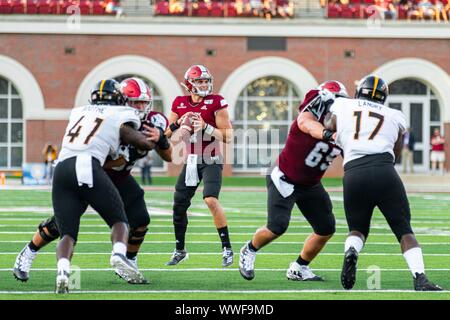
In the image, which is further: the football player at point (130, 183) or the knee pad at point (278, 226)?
the knee pad at point (278, 226)

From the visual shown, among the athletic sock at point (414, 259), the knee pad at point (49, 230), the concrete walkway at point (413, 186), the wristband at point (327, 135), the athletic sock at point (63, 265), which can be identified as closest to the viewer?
the athletic sock at point (63, 265)

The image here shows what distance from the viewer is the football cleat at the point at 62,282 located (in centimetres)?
798

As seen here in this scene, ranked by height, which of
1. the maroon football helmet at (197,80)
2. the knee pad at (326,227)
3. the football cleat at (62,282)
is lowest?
the football cleat at (62,282)

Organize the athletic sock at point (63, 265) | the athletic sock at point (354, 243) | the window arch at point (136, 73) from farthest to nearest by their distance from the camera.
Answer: the window arch at point (136, 73)
the athletic sock at point (354, 243)
the athletic sock at point (63, 265)

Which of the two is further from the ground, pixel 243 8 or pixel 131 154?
pixel 243 8

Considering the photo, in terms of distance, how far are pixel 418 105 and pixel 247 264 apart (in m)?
28.0

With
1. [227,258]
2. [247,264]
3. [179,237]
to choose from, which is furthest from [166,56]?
[247,264]

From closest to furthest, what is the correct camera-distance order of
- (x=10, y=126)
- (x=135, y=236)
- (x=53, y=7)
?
1. (x=135, y=236)
2. (x=53, y=7)
3. (x=10, y=126)

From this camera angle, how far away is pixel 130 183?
30.4 ft

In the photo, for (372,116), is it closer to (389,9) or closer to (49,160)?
(49,160)

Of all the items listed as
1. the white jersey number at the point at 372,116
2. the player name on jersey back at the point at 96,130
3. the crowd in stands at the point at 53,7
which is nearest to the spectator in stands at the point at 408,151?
the crowd in stands at the point at 53,7

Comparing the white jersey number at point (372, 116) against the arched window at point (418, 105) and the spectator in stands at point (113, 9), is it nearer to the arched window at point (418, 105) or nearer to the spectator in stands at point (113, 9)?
the spectator in stands at point (113, 9)

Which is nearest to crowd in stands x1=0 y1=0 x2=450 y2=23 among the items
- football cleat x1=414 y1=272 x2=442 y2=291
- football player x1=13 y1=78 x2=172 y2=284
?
football player x1=13 y1=78 x2=172 y2=284

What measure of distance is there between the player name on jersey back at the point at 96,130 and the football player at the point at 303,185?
1553 mm
